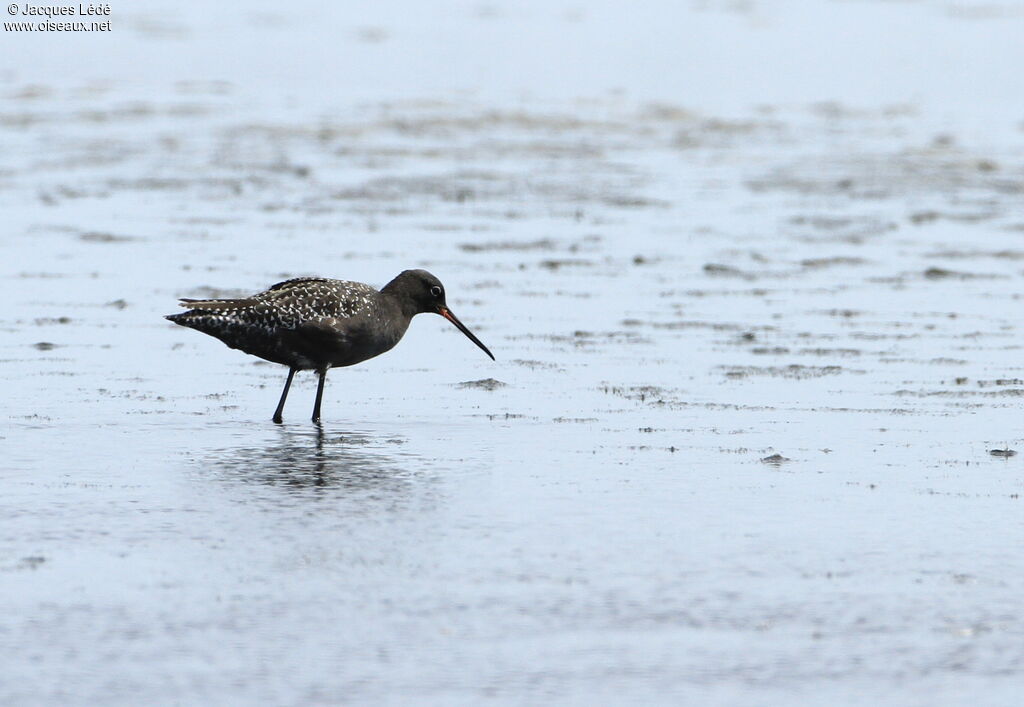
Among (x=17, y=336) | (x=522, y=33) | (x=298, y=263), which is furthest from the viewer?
(x=522, y=33)

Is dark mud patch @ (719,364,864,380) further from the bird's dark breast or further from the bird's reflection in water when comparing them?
the bird's reflection in water

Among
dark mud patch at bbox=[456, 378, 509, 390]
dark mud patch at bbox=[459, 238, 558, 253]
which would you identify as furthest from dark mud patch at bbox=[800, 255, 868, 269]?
dark mud patch at bbox=[456, 378, 509, 390]

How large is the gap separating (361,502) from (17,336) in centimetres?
562

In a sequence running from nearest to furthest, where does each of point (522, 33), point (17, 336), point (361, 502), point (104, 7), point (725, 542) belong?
1. point (725, 542)
2. point (361, 502)
3. point (17, 336)
4. point (104, 7)
5. point (522, 33)

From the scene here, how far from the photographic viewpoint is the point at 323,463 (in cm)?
1054

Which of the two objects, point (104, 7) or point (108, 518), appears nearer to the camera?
point (108, 518)

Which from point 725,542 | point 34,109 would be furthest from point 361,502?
point 34,109

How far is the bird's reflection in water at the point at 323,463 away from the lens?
393 inches

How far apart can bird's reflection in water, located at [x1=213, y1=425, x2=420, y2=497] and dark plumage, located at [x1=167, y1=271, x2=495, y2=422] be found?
0.71 metres

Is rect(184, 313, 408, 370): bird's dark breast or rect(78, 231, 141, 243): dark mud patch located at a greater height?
rect(78, 231, 141, 243): dark mud patch

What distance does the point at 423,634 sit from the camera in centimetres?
742

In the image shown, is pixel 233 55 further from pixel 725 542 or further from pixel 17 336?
pixel 725 542

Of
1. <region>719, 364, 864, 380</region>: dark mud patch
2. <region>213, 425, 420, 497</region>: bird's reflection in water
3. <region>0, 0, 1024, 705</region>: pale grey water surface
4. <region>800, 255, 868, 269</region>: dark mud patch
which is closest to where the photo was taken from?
<region>0, 0, 1024, 705</region>: pale grey water surface

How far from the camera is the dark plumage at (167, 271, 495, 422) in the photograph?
473 inches
